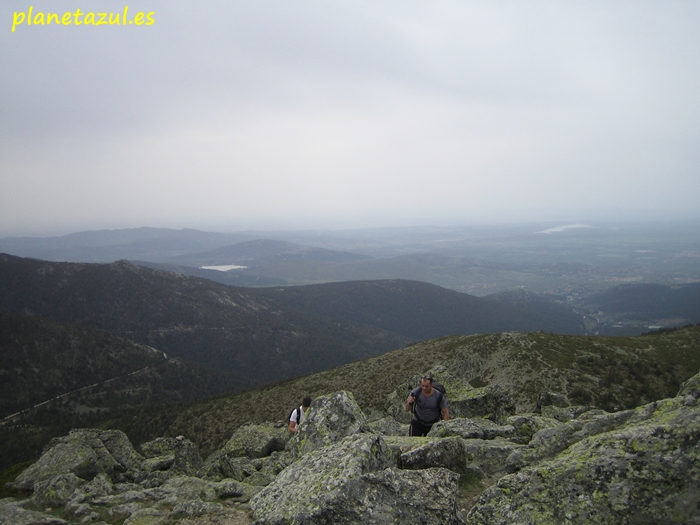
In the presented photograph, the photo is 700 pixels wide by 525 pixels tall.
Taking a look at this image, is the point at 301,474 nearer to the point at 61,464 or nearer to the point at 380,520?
the point at 380,520

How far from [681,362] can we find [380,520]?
5247 cm

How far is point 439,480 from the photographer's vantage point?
26.1 feet

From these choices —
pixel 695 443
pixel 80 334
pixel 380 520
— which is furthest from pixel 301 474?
pixel 80 334

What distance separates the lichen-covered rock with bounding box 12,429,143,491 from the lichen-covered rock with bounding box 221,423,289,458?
5887mm

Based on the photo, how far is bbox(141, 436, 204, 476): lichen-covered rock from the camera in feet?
66.6

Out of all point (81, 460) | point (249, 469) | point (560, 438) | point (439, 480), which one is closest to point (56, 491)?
point (81, 460)

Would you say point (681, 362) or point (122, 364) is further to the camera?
point (122, 364)

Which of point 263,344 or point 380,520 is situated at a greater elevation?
point 380,520

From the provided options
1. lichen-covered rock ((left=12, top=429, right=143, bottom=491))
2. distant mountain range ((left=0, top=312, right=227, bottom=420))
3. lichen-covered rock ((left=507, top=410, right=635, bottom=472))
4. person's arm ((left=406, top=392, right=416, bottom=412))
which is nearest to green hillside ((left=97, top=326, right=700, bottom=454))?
person's arm ((left=406, top=392, right=416, bottom=412))

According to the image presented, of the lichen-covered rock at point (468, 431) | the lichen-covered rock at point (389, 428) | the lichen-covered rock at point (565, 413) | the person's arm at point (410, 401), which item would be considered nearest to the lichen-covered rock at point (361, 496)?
the person's arm at point (410, 401)

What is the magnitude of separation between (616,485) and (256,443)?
21.9 meters

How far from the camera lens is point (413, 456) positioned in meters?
9.97

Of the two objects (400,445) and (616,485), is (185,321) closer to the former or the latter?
(400,445)

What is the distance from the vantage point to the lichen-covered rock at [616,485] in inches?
227
